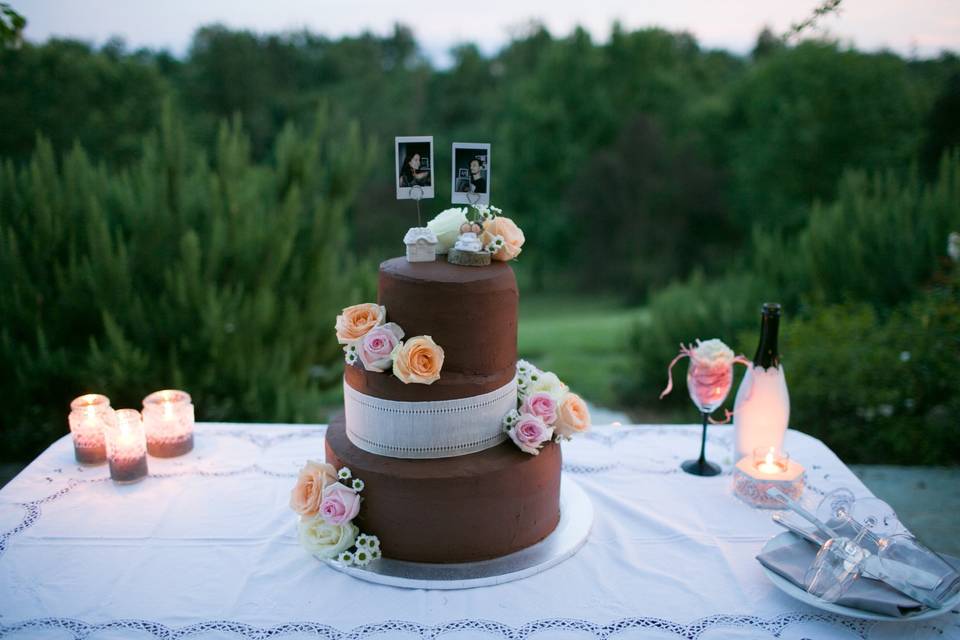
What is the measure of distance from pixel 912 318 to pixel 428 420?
4.95m

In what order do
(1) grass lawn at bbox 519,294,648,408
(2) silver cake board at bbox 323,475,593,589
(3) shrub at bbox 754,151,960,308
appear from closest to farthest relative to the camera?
(2) silver cake board at bbox 323,475,593,589 < (3) shrub at bbox 754,151,960,308 < (1) grass lawn at bbox 519,294,648,408

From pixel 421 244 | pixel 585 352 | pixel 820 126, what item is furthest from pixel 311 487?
pixel 820 126

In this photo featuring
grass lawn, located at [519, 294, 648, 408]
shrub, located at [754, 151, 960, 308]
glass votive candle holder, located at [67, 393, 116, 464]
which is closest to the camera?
glass votive candle holder, located at [67, 393, 116, 464]

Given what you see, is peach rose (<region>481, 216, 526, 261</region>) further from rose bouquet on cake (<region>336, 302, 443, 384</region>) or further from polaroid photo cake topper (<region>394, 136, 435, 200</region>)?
rose bouquet on cake (<region>336, 302, 443, 384</region>)

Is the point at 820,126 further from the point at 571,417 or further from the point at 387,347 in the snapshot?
the point at 387,347

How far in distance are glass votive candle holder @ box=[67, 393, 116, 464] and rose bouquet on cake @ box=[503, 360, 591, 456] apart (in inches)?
62.3

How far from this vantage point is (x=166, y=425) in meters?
2.88

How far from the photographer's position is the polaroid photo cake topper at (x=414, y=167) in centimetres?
244

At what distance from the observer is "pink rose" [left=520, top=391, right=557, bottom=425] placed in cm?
236

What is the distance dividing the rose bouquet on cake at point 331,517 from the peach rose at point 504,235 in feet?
2.78

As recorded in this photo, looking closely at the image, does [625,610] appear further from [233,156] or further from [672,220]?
[672,220]

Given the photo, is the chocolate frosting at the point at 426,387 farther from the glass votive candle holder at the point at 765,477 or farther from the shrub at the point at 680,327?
the shrub at the point at 680,327

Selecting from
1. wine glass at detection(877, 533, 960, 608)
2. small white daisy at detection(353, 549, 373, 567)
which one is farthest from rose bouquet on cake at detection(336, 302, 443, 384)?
wine glass at detection(877, 533, 960, 608)

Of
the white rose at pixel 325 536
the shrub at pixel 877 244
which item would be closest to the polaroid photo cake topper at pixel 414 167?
the white rose at pixel 325 536
